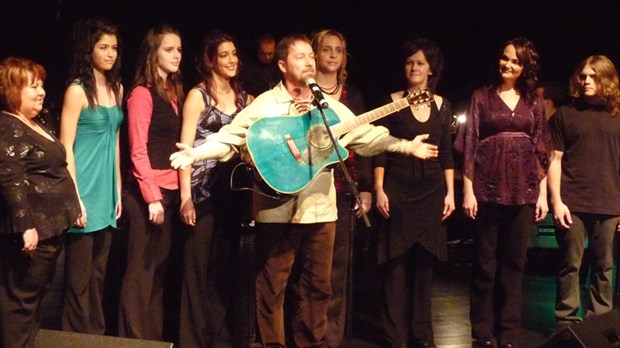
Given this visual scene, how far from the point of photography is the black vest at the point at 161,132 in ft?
13.2

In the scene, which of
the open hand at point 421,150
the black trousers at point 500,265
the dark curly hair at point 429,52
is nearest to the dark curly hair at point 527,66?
the dark curly hair at point 429,52

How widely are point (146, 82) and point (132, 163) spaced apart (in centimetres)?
39

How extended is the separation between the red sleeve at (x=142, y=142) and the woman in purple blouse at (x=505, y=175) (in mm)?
1596

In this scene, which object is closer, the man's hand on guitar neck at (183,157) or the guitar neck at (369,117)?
the man's hand on guitar neck at (183,157)

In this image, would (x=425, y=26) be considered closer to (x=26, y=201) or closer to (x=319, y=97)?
(x=319, y=97)

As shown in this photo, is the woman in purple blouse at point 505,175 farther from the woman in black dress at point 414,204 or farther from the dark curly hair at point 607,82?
the dark curly hair at point 607,82

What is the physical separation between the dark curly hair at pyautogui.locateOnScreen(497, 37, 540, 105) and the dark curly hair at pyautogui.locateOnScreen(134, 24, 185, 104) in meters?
1.71

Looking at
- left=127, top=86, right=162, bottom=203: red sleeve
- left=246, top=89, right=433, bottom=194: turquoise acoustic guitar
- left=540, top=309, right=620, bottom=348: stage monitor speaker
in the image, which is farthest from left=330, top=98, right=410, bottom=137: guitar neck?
left=540, top=309, right=620, bottom=348: stage monitor speaker

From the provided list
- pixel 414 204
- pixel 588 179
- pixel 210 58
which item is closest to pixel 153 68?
pixel 210 58

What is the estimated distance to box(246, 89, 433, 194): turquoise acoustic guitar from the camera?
370 cm

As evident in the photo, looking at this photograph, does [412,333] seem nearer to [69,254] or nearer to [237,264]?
[237,264]

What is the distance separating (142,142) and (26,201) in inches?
25.3

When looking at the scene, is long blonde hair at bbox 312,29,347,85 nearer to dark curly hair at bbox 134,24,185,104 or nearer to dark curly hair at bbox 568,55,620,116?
dark curly hair at bbox 134,24,185,104

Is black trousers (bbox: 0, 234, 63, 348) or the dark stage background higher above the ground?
the dark stage background
